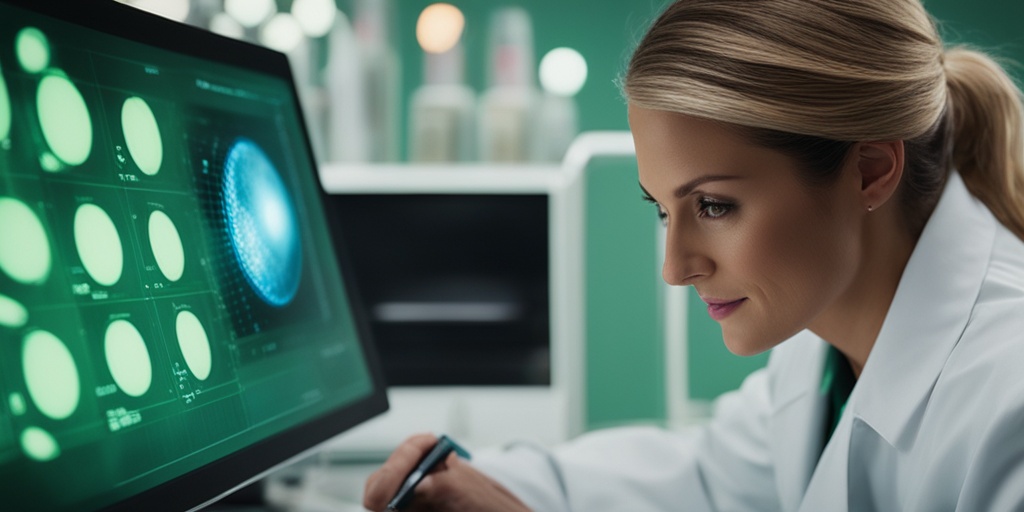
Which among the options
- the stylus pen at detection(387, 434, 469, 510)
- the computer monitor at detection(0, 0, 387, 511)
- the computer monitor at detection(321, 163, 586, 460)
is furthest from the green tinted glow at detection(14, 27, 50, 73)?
the computer monitor at detection(321, 163, 586, 460)

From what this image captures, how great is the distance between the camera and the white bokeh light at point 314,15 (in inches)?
72.1

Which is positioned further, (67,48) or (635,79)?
(635,79)

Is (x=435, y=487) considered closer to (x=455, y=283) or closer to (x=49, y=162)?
(x=49, y=162)

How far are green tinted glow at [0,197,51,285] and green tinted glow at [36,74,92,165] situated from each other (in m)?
0.04

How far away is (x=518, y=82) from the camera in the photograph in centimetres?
165

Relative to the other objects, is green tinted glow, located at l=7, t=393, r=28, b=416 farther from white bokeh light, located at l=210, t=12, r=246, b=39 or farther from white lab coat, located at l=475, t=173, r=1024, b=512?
white bokeh light, located at l=210, t=12, r=246, b=39

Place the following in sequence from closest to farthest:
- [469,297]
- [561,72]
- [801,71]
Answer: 1. [801,71]
2. [469,297]
3. [561,72]

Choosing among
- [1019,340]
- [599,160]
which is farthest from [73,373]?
[599,160]

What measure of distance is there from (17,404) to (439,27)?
158 centimetres

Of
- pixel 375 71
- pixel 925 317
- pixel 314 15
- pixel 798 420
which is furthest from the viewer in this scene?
pixel 314 15

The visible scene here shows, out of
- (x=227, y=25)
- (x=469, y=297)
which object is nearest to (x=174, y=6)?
(x=227, y=25)

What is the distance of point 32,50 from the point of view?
0.47 m

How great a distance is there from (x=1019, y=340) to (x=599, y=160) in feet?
2.99

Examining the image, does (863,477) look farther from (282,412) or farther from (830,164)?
(282,412)
